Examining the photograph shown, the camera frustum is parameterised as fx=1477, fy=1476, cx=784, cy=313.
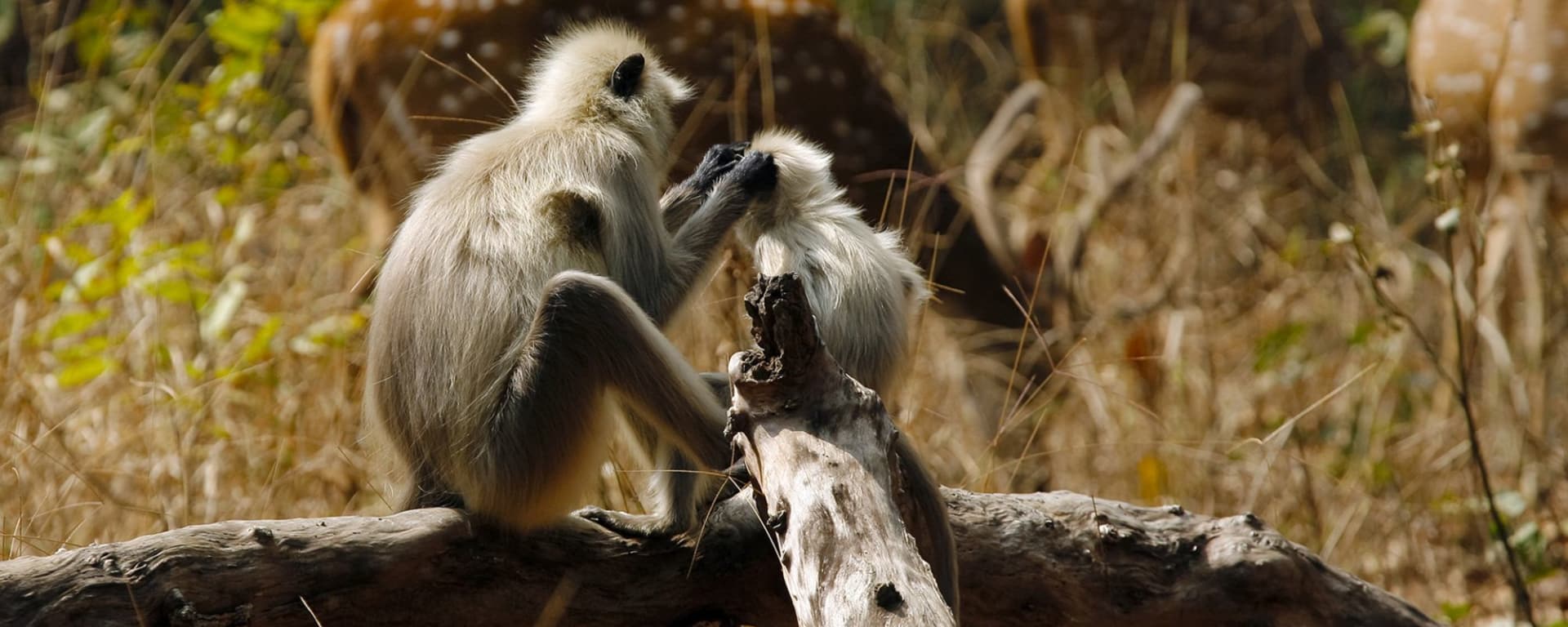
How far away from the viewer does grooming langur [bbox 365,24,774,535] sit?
2.94 meters

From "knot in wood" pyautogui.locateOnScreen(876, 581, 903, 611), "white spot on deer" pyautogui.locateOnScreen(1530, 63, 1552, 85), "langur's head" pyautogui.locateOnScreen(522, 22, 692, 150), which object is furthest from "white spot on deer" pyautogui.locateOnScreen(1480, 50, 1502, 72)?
"knot in wood" pyautogui.locateOnScreen(876, 581, 903, 611)

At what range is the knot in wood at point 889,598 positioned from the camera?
2.33 meters

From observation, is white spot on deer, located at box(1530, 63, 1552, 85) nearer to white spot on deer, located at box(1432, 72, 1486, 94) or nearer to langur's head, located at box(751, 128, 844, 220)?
white spot on deer, located at box(1432, 72, 1486, 94)

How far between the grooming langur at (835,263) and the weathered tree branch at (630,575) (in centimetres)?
40

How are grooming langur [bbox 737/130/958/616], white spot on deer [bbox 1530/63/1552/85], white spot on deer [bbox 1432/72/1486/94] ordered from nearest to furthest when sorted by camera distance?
grooming langur [bbox 737/130/958/616]
white spot on deer [bbox 1530/63/1552/85]
white spot on deer [bbox 1432/72/1486/94]

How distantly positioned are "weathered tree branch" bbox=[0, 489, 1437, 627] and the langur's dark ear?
101 cm

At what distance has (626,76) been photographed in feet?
11.5

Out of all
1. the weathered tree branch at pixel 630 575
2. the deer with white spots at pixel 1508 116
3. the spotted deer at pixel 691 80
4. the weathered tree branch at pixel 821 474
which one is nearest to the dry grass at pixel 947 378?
the deer with white spots at pixel 1508 116

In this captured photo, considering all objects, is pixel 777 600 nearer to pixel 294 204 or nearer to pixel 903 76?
pixel 294 204

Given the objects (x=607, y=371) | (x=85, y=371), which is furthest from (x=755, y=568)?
(x=85, y=371)

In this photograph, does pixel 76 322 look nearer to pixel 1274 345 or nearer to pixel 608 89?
pixel 608 89

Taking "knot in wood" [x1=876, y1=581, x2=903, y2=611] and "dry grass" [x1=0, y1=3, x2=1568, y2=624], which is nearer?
"knot in wood" [x1=876, y1=581, x2=903, y2=611]

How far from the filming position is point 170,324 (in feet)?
19.8

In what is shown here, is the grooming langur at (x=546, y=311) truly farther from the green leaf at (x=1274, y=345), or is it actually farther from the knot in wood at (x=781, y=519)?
the green leaf at (x=1274, y=345)
